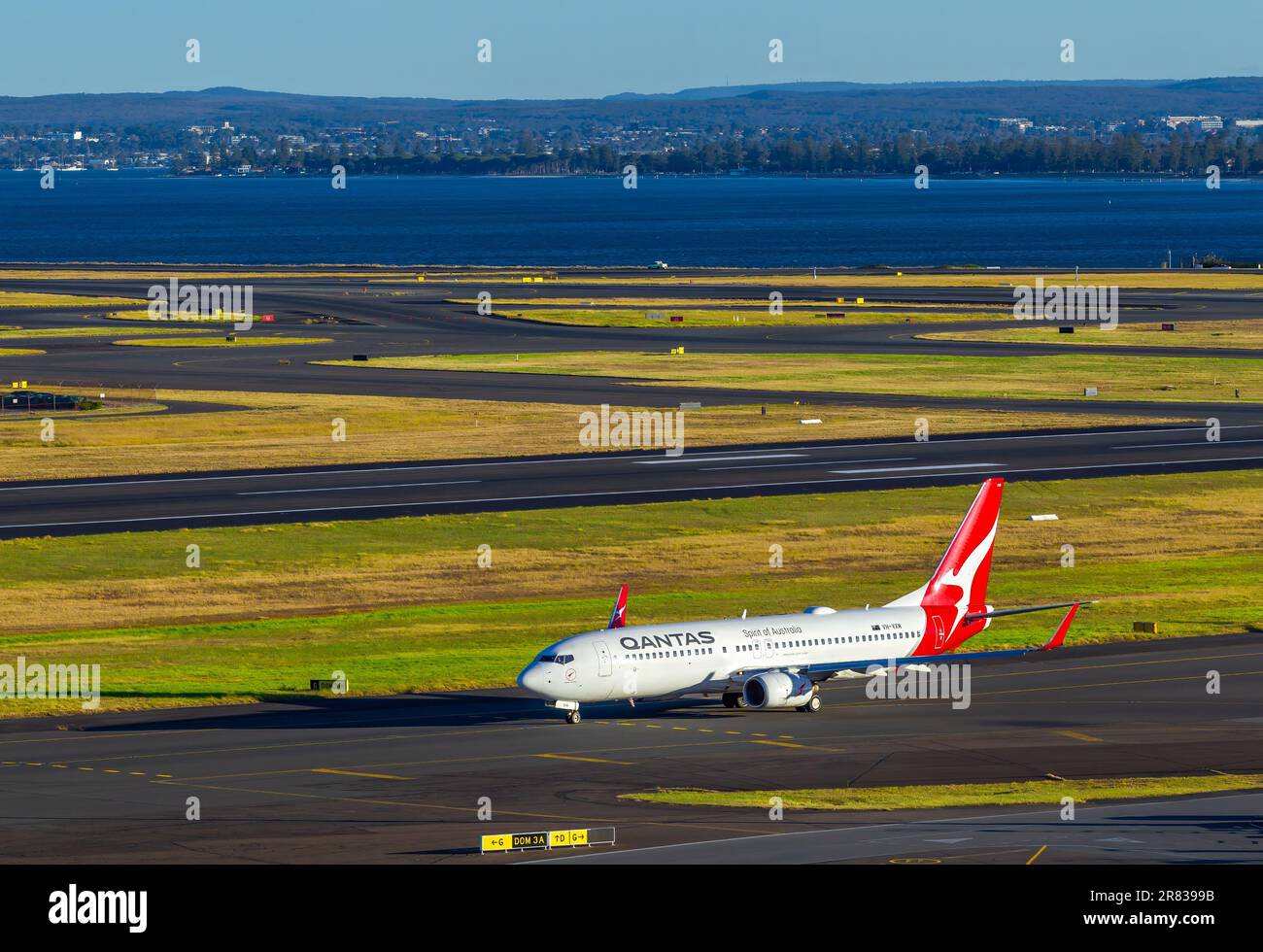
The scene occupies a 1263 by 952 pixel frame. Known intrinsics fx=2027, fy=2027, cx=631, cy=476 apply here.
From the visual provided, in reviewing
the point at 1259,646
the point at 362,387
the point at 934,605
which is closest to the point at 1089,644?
the point at 1259,646

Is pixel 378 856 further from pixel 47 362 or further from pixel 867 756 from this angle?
pixel 47 362

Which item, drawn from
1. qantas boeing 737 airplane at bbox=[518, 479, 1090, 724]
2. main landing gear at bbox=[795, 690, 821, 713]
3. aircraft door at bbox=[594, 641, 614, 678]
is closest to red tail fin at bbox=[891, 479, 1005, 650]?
qantas boeing 737 airplane at bbox=[518, 479, 1090, 724]

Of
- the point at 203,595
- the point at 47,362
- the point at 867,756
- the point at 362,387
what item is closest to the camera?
the point at 867,756

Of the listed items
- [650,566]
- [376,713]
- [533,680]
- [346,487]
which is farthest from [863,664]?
[346,487]

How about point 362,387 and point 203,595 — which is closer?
point 203,595

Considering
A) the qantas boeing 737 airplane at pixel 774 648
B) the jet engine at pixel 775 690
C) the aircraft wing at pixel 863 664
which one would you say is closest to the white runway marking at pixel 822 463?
the qantas boeing 737 airplane at pixel 774 648

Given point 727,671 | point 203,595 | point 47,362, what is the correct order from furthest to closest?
1. point 47,362
2. point 203,595
3. point 727,671

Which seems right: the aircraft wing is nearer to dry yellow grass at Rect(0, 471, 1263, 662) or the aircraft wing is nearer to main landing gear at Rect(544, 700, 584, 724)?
main landing gear at Rect(544, 700, 584, 724)

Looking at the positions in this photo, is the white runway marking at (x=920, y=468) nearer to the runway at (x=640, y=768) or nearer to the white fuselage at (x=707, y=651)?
the runway at (x=640, y=768)
